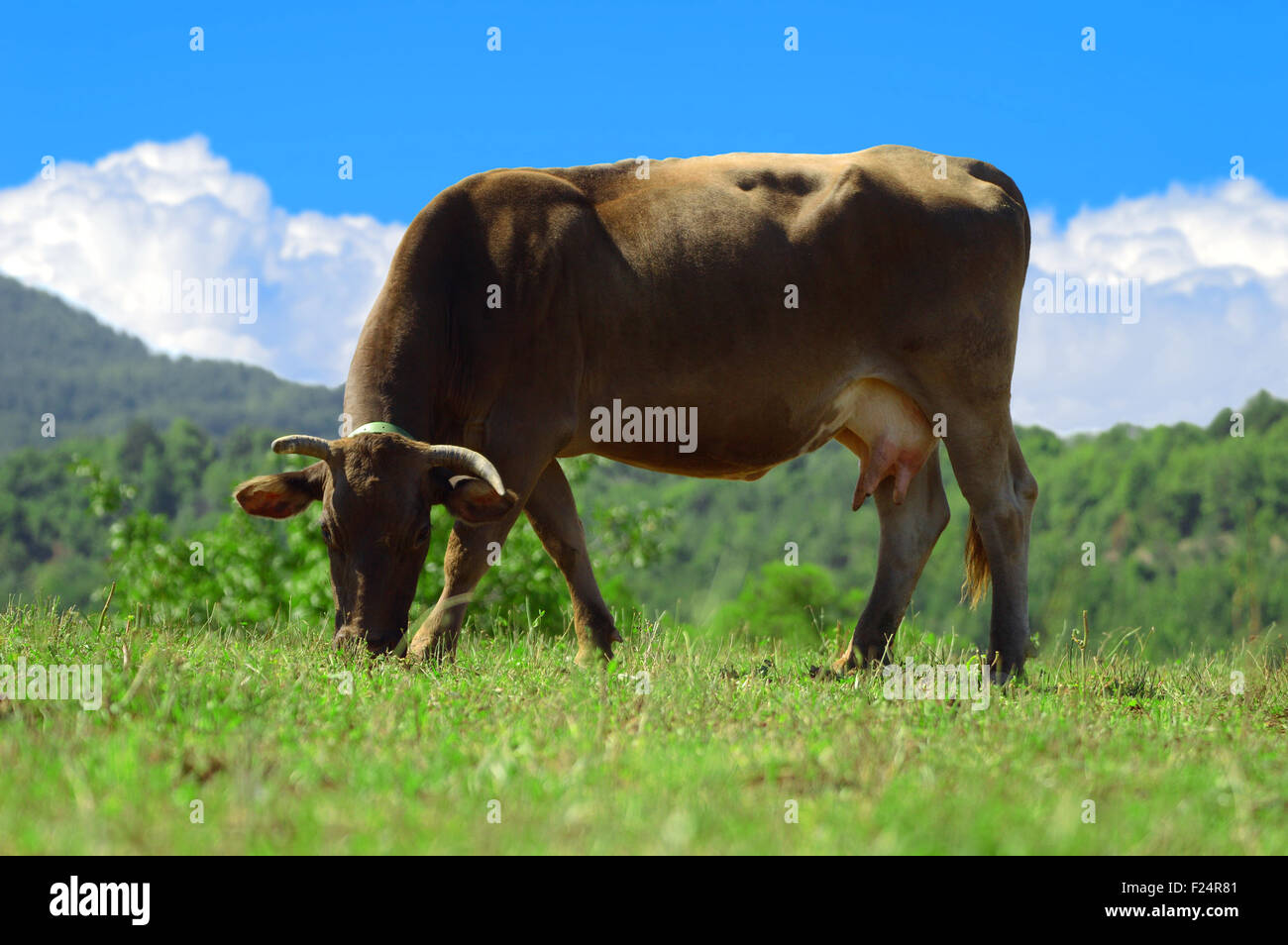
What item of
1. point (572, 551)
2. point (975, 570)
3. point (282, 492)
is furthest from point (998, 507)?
point (282, 492)

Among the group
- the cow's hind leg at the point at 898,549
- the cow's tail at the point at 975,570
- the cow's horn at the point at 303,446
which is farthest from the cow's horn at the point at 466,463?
the cow's tail at the point at 975,570

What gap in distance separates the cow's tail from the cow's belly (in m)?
0.73

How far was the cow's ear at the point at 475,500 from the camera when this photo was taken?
22.8 ft

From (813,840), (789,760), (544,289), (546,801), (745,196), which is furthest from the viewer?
(745,196)

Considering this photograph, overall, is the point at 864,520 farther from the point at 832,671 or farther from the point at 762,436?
the point at 832,671

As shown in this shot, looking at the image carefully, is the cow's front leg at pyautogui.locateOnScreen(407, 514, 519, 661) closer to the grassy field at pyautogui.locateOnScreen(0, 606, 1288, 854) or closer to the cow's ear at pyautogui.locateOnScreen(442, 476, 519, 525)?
the cow's ear at pyautogui.locateOnScreen(442, 476, 519, 525)

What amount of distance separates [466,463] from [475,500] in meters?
0.22

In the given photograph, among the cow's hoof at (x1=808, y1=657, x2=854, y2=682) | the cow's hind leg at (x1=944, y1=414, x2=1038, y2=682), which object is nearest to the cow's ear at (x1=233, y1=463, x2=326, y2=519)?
the cow's hoof at (x1=808, y1=657, x2=854, y2=682)

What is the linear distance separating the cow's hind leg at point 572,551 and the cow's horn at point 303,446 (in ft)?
5.74

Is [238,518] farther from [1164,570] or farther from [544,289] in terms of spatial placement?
[1164,570]

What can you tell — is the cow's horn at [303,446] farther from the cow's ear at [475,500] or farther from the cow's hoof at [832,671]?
the cow's hoof at [832,671]

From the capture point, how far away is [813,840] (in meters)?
3.39

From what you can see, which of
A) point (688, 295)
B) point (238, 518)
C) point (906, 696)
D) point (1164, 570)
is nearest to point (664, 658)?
point (906, 696)

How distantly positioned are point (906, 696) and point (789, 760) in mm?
2053
